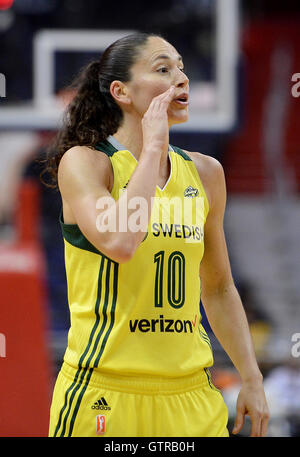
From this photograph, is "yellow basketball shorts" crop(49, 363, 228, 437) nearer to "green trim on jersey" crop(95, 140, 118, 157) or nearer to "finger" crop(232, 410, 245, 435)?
"finger" crop(232, 410, 245, 435)

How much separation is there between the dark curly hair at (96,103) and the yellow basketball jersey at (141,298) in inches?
7.1

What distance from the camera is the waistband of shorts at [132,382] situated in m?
2.43

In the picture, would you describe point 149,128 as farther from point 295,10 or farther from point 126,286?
point 295,10

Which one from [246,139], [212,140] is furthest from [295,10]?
[212,140]

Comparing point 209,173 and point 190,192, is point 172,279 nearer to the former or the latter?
point 190,192

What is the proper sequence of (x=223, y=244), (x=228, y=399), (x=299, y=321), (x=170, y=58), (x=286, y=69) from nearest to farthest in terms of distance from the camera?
1. (x=170, y=58)
2. (x=223, y=244)
3. (x=228, y=399)
4. (x=299, y=321)
5. (x=286, y=69)

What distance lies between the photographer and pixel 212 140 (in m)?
10.7

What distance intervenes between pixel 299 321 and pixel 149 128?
266 inches

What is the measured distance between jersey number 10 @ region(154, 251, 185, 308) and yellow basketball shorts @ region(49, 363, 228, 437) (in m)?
0.24

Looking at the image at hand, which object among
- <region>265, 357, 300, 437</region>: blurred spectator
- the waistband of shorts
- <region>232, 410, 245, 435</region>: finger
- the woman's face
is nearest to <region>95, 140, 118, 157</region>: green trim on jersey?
the woman's face

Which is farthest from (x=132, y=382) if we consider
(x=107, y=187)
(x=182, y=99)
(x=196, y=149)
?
(x=196, y=149)

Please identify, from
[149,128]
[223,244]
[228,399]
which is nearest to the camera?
[149,128]

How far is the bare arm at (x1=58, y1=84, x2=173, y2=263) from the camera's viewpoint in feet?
7.46

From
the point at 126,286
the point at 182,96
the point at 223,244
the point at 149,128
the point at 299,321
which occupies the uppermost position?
the point at 299,321
